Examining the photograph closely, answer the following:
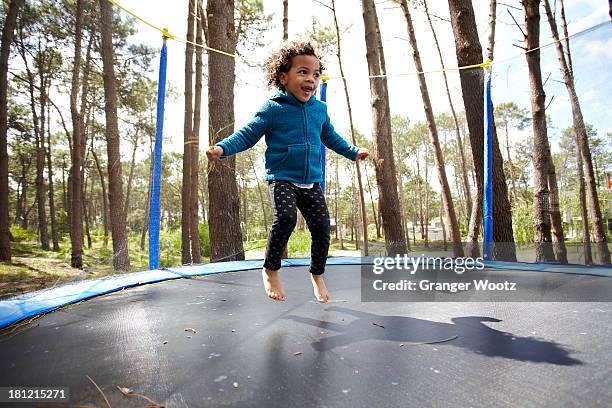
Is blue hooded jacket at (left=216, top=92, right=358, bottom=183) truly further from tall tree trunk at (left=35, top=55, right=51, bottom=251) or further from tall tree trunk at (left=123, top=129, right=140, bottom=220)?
tall tree trunk at (left=123, top=129, right=140, bottom=220)

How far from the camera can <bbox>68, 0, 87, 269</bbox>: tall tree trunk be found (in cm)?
192

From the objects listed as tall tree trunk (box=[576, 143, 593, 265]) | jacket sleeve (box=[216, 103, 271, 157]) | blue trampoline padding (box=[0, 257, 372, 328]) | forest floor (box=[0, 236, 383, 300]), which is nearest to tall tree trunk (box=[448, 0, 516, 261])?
tall tree trunk (box=[576, 143, 593, 265])

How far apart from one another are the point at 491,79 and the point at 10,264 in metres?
2.85

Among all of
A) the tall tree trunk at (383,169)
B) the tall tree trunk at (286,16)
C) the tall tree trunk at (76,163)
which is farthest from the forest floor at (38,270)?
the tall tree trunk at (286,16)

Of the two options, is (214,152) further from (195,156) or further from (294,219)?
(195,156)

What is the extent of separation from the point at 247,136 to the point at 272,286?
20.8 inches

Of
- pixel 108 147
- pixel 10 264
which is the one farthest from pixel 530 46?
pixel 10 264

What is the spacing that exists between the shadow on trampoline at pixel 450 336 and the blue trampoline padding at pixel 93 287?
83 cm

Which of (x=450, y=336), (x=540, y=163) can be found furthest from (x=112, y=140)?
(x=540, y=163)

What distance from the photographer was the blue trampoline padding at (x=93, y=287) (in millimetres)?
1172

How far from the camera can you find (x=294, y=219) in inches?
50.3

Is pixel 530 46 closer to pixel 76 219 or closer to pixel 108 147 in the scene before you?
pixel 108 147

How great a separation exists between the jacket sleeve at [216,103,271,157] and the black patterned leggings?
16cm

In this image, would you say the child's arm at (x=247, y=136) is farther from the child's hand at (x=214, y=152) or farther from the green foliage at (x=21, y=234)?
the green foliage at (x=21, y=234)
